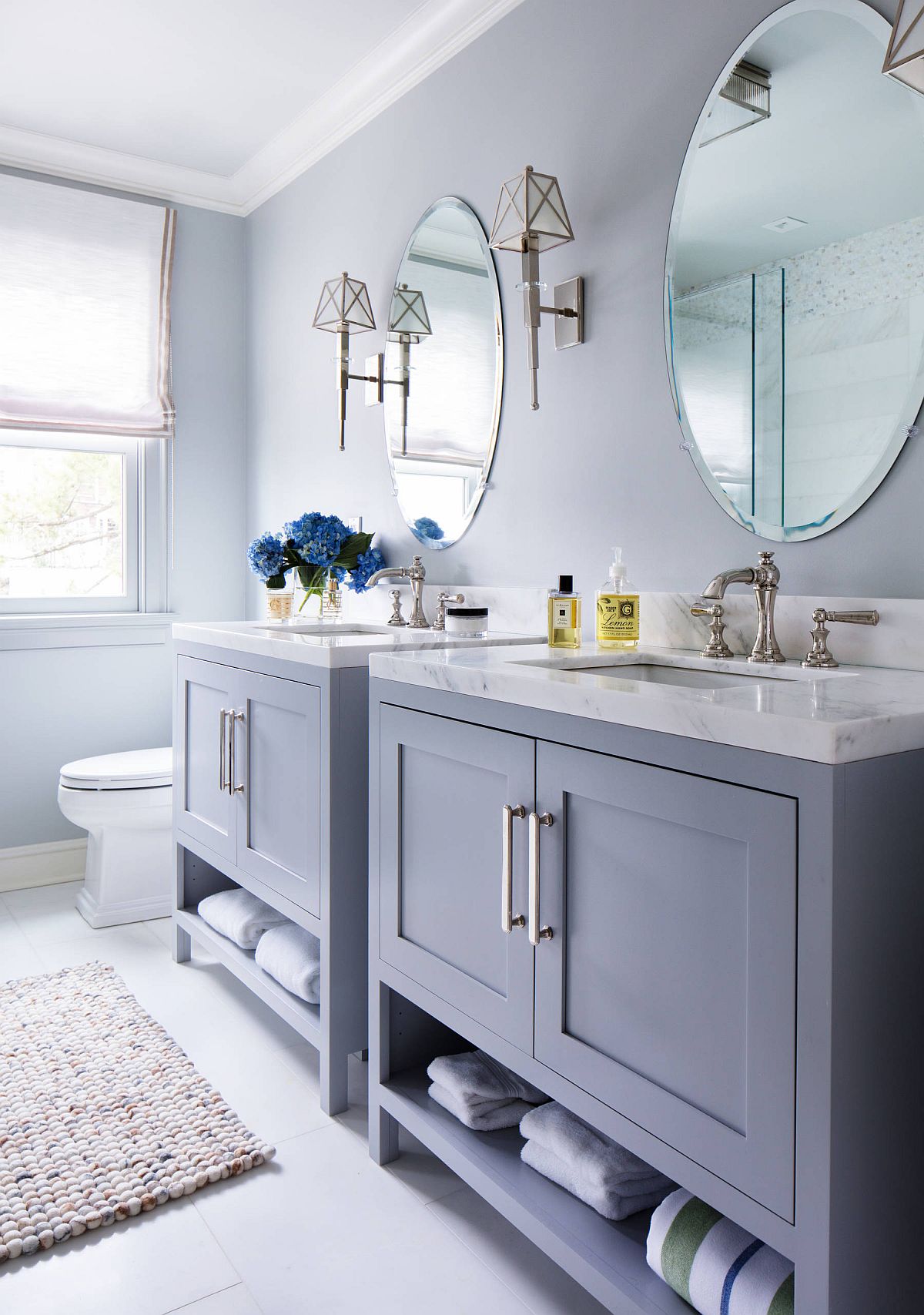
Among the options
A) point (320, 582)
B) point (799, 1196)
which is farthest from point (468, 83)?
point (799, 1196)

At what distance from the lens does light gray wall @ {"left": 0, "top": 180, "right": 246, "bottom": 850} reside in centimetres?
310

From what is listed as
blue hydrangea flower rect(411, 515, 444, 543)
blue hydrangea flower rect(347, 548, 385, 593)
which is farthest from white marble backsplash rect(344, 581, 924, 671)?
blue hydrangea flower rect(347, 548, 385, 593)

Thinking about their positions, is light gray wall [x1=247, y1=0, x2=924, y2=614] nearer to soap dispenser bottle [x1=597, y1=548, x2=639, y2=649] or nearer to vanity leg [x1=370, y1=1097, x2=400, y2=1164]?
soap dispenser bottle [x1=597, y1=548, x2=639, y2=649]

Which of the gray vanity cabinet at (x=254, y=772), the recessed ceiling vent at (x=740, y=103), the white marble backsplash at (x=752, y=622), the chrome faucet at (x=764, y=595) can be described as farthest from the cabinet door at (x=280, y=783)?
the recessed ceiling vent at (x=740, y=103)

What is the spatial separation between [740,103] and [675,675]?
97 cm

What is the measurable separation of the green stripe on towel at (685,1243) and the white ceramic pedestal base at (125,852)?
6.16ft

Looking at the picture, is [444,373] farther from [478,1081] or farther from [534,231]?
[478,1081]

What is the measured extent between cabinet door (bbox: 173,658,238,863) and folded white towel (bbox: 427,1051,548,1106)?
32.4 inches

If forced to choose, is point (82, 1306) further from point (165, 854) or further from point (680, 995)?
point (165, 854)

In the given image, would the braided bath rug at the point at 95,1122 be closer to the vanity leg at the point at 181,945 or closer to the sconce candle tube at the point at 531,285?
the vanity leg at the point at 181,945

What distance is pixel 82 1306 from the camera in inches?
50.6

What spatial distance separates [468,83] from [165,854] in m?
2.25

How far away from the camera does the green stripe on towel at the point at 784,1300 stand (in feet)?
3.10

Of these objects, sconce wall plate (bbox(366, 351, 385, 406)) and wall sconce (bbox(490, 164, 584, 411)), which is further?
sconce wall plate (bbox(366, 351, 385, 406))
